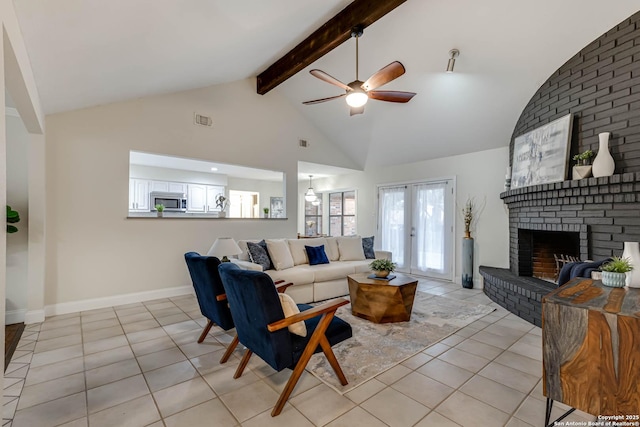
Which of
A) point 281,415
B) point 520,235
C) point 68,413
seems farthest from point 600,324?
point 520,235

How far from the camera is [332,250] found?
16.8 feet

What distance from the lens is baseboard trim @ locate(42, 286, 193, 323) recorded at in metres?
3.74

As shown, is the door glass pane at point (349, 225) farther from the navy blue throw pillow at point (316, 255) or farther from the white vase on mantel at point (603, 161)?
the white vase on mantel at point (603, 161)

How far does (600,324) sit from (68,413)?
10.3ft

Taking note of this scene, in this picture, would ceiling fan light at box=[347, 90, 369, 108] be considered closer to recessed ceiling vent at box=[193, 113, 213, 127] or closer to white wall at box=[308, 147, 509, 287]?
recessed ceiling vent at box=[193, 113, 213, 127]

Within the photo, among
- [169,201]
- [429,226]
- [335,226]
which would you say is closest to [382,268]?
[429,226]

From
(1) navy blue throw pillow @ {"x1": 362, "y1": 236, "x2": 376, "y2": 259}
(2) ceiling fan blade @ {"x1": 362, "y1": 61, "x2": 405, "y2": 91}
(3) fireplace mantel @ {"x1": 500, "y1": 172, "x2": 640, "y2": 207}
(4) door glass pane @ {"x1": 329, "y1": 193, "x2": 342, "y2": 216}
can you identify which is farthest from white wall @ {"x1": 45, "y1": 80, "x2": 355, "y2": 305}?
(3) fireplace mantel @ {"x1": 500, "y1": 172, "x2": 640, "y2": 207}

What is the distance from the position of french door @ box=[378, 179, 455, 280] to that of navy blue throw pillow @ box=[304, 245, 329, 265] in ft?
8.40

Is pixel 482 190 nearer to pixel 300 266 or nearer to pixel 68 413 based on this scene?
pixel 300 266

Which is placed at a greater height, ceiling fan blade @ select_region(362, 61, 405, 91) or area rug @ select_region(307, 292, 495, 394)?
ceiling fan blade @ select_region(362, 61, 405, 91)

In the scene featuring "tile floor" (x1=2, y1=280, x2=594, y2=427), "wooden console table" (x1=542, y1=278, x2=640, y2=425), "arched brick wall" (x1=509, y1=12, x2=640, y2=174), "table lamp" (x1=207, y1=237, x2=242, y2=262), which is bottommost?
"tile floor" (x1=2, y1=280, x2=594, y2=427)

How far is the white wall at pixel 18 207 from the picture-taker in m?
3.48

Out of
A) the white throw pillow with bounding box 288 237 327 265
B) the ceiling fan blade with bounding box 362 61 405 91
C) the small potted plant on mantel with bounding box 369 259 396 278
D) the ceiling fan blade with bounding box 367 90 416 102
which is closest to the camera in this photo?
the ceiling fan blade with bounding box 362 61 405 91

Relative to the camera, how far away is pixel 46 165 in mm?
3686
